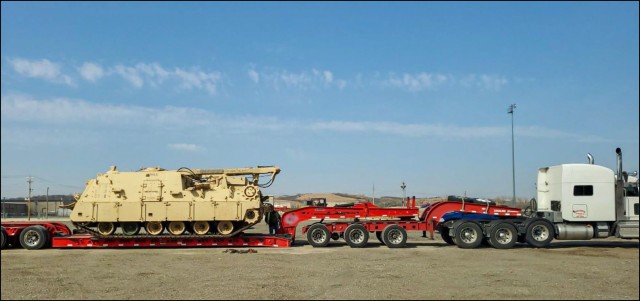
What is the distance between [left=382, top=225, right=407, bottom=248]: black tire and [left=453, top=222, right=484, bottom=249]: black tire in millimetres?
2091

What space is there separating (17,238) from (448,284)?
1830cm

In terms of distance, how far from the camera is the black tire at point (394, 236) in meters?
22.5

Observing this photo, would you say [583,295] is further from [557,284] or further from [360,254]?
[360,254]

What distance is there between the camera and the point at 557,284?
12.2m

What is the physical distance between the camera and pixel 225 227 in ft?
76.0

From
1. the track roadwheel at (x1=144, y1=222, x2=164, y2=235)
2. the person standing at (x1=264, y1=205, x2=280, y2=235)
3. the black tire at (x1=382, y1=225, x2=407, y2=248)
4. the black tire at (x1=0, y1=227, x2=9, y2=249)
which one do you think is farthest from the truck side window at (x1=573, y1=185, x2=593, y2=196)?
the black tire at (x1=0, y1=227, x2=9, y2=249)

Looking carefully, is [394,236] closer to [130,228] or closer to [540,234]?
[540,234]

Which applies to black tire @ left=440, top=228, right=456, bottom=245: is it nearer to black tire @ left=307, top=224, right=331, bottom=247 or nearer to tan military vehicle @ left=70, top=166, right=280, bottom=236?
black tire @ left=307, top=224, right=331, bottom=247

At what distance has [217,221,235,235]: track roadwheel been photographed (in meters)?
23.1

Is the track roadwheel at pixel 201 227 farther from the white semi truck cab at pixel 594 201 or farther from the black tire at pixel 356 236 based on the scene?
the white semi truck cab at pixel 594 201

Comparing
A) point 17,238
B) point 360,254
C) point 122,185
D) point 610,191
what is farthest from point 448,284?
point 17,238

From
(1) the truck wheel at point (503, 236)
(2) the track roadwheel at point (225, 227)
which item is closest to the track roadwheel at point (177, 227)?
(2) the track roadwheel at point (225, 227)

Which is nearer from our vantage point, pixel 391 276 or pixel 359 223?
pixel 391 276

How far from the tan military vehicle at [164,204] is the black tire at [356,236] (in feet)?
12.3
